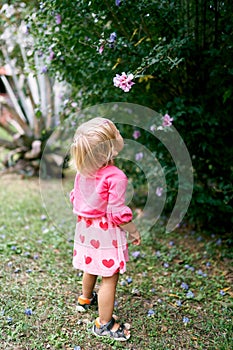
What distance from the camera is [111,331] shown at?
94.3 inches

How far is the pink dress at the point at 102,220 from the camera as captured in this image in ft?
7.31

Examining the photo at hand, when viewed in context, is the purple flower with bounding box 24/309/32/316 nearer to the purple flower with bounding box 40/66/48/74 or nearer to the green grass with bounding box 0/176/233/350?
the green grass with bounding box 0/176/233/350

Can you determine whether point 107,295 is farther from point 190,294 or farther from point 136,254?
point 136,254

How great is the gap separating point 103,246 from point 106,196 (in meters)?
0.30

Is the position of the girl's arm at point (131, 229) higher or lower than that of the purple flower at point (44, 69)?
lower

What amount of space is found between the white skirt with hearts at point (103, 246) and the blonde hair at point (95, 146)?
0.30 m

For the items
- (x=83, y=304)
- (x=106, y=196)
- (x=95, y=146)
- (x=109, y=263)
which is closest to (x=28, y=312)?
(x=83, y=304)

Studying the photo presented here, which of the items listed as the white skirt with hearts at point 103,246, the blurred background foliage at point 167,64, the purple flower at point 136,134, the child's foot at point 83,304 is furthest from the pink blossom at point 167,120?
the child's foot at point 83,304

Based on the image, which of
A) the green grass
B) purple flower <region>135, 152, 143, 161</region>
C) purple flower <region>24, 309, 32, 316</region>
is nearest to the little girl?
the green grass

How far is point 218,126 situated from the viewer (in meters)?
3.49

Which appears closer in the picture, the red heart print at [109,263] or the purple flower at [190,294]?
the red heart print at [109,263]

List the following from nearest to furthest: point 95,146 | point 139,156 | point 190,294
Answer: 1. point 95,146
2. point 190,294
3. point 139,156

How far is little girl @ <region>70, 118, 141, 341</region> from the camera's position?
7.32 ft

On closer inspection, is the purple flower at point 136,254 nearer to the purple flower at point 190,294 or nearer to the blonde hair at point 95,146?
the purple flower at point 190,294
